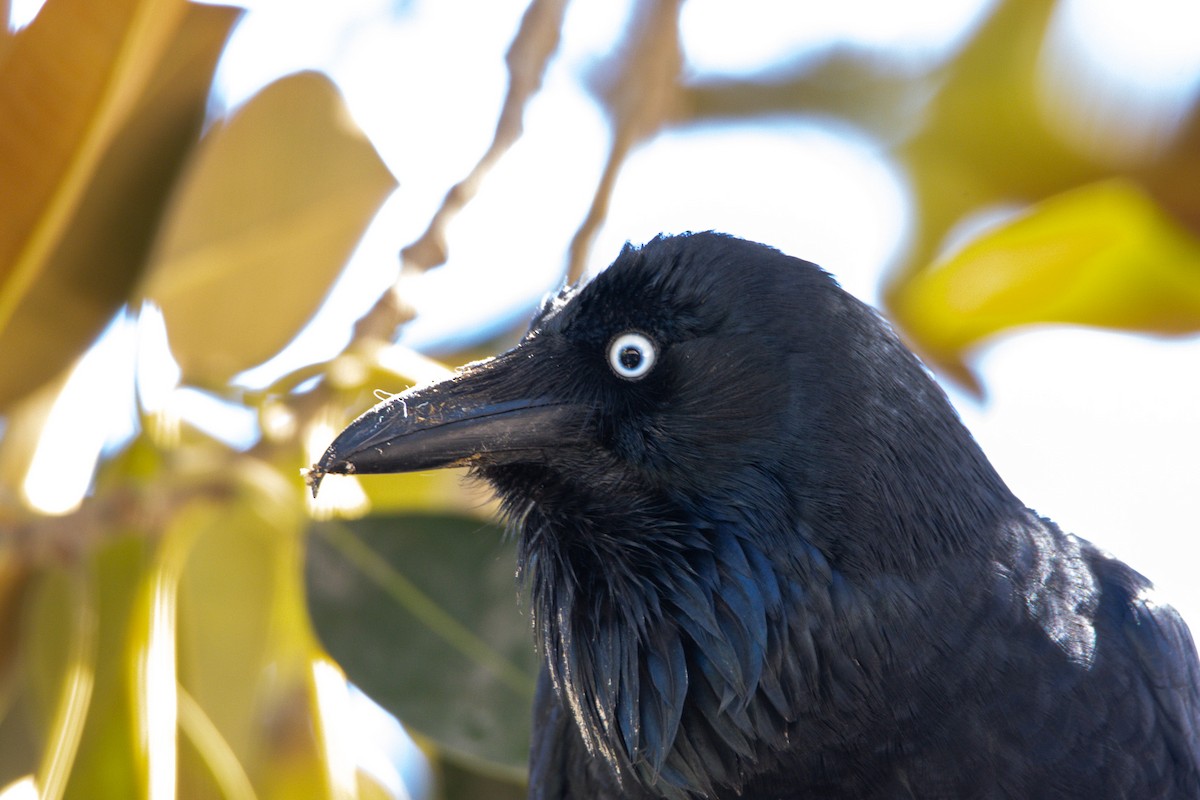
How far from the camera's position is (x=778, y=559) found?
1831 mm

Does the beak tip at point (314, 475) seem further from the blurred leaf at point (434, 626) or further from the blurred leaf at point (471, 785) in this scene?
the blurred leaf at point (471, 785)

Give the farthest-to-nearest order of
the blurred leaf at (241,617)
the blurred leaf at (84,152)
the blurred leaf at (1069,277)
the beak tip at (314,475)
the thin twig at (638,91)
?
the blurred leaf at (1069,277) < the thin twig at (638,91) < the blurred leaf at (241,617) < the blurred leaf at (84,152) < the beak tip at (314,475)

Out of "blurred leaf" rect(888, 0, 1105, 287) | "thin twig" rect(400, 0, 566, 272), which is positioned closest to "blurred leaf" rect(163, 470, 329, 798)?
"thin twig" rect(400, 0, 566, 272)

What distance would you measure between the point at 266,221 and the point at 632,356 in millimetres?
1101

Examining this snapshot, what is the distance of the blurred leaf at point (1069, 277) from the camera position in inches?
124

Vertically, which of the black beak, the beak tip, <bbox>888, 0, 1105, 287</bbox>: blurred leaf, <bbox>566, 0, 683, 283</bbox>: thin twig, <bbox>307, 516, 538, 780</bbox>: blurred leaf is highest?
<bbox>888, 0, 1105, 287</bbox>: blurred leaf

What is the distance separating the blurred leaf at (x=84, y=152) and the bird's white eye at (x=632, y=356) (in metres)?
1.08

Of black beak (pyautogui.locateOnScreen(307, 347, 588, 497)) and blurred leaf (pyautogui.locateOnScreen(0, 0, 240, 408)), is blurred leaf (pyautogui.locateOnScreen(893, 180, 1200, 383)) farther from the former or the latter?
blurred leaf (pyautogui.locateOnScreen(0, 0, 240, 408))

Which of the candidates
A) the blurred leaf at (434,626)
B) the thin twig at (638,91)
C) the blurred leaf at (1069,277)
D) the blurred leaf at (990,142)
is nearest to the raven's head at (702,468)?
the blurred leaf at (434,626)

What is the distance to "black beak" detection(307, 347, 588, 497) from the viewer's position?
6.10 feet

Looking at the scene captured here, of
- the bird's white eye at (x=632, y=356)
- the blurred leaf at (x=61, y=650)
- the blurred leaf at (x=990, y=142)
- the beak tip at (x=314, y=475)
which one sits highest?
the blurred leaf at (x=990, y=142)

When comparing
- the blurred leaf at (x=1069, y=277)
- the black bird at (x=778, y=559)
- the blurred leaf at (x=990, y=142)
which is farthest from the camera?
the blurred leaf at (x=990, y=142)

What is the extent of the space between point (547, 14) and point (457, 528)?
1.12 metres

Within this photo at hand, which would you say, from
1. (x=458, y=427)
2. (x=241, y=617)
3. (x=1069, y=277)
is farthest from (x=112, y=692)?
(x=1069, y=277)
